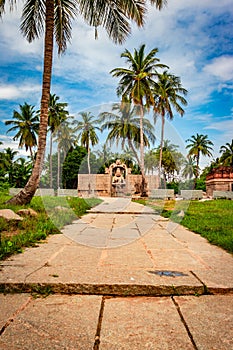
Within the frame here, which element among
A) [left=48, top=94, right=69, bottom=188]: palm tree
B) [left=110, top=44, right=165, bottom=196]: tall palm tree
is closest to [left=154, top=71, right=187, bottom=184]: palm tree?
[left=110, top=44, right=165, bottom=196]: tall palm tree

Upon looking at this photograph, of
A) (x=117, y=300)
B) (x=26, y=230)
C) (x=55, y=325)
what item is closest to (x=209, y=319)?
(x=117, y=300)

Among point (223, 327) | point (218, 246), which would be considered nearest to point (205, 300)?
point (223, 327)

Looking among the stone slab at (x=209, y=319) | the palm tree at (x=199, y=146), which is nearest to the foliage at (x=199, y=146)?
the palm tree at (x=199, y=146)

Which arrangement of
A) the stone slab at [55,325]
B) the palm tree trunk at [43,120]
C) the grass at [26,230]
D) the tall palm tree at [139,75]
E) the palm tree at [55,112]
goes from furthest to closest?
the palm tree at [55,112], the tall palm tree at [139,75], the palm tree trunk at [43,120], the grass at [26,230], the stone slab at [55,325]

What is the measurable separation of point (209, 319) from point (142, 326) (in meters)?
0.46

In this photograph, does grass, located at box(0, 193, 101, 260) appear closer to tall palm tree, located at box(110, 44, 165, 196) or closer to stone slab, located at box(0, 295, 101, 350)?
stone slab, located at box(0, 295, 101, 350)

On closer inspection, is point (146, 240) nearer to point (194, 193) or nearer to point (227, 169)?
point (194, 193)

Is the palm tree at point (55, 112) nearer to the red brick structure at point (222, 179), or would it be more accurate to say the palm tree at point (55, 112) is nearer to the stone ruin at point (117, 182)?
the stone ruin at point (117, 182)

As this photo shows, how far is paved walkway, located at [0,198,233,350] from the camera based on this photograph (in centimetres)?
157

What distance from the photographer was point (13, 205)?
7027 millimetres

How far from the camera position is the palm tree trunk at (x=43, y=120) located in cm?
734

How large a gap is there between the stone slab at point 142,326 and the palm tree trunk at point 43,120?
575 centimetres

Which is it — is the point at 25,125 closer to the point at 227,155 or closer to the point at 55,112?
the point at 55,112

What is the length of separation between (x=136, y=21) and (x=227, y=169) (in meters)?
21.7
